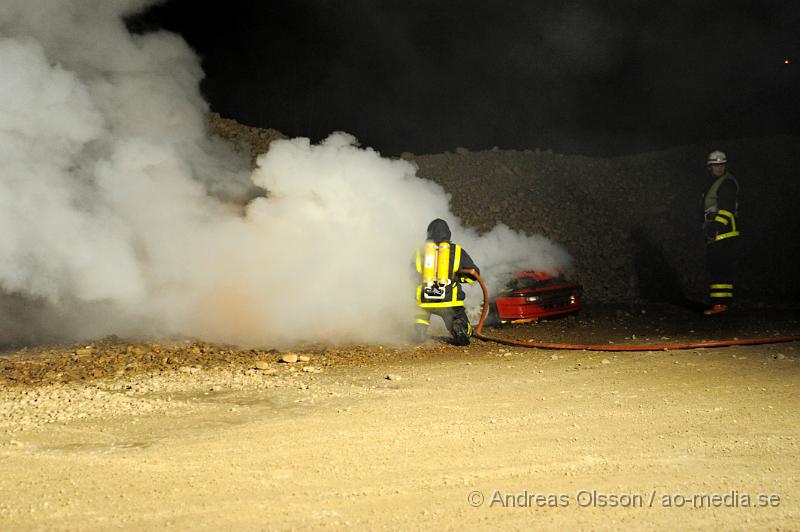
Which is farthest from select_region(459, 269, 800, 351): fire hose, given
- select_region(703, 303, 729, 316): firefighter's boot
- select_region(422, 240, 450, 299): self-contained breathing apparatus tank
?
select_region(703, 303, 729, 316): firefighter's boot

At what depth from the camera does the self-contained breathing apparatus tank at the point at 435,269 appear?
9484 mm

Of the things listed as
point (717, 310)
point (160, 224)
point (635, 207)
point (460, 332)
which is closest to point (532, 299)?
point (460, 332)

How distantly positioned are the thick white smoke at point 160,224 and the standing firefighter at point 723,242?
293 cm

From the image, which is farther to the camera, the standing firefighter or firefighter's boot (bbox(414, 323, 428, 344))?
the standing firefighter

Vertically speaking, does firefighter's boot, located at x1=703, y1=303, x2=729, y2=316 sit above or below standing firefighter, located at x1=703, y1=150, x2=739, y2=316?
below

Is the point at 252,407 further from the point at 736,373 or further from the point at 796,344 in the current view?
the point at 796,344

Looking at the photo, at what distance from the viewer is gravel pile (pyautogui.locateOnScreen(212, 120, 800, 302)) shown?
A: 15.5 metres

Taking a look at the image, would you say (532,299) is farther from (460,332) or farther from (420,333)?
(420,333)

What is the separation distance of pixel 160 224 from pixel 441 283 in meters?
4.66

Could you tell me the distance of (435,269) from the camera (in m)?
9.54

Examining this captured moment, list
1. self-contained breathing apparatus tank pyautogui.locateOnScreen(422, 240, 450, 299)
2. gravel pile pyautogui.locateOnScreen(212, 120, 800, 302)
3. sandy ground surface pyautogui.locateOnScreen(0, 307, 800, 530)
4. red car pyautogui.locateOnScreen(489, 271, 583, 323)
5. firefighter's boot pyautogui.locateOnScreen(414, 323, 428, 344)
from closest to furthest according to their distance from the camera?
sandy ground surface pyautogui.locateOnScreen(0, 307, 800, 530) → self-contained breathing apparatus tank pyautogui.locateOnScreen(422, 240, 450, 299) → firefighter's boot pyautogui.locateOnScreen(414, 323, 428, 344) → red car pyautogui.locateOnScreen(489, 271, 583, 323) → gravel pile pyautogui.locateOnScreen(212, 120, 800, 302)

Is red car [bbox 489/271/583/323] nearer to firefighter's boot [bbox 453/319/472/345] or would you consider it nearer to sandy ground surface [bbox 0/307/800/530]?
firefighter's boot [bbox 453/319/472/345]

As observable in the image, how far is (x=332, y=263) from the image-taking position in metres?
10.6

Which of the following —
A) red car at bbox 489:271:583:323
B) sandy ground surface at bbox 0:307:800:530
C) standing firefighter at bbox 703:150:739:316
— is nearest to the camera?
sandy ground surface at bbox 0:307:800:530
